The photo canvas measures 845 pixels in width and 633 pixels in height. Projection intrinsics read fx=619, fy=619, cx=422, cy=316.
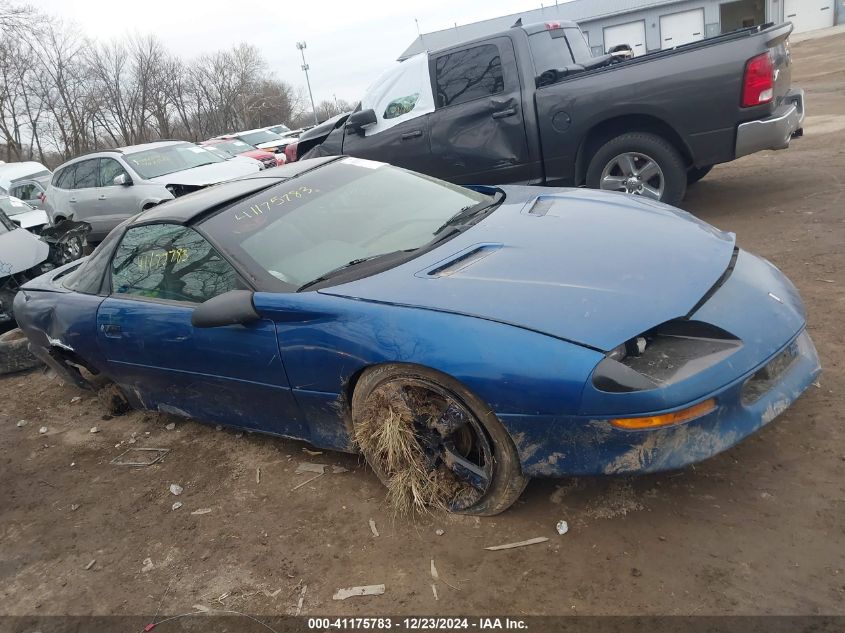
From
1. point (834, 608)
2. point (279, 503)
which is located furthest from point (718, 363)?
point (279, 503)

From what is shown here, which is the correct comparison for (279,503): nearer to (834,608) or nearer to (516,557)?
(516,557)

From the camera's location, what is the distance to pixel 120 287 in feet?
11.5

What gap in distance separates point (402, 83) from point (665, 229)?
Answer: 4476 millimetres

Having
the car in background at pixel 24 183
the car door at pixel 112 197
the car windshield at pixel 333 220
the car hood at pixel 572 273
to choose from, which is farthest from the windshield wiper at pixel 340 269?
the car in background at pixel 24 183

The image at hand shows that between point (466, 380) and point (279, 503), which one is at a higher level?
point (466, 380)

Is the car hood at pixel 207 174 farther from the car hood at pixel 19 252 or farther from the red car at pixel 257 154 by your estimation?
the car hood at pixel 19 252

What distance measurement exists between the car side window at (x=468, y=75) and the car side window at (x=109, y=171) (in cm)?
588

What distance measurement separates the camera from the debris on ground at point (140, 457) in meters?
3.61

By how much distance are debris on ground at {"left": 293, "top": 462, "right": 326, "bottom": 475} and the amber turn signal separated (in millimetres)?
1624

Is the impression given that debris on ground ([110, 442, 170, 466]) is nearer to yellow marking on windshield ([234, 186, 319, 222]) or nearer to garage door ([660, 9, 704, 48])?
yellow marking on windshield ([234, 186, 319, 222])

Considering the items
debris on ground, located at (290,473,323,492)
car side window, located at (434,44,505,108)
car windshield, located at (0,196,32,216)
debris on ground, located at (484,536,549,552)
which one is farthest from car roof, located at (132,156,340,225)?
car windshield, located at (0,196,32,216)

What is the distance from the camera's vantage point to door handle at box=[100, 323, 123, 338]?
3385mm

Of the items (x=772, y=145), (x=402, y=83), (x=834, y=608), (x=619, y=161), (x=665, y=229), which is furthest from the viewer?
(x=402, y=83)

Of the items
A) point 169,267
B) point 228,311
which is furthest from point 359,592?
point 169,267
